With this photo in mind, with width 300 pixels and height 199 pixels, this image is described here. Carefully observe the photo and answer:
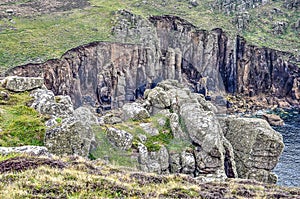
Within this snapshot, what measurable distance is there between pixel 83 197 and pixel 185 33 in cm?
13234

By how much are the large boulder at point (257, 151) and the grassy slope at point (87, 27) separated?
214 feet

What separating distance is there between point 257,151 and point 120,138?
18.5 m

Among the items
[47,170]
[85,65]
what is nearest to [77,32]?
[85,65]

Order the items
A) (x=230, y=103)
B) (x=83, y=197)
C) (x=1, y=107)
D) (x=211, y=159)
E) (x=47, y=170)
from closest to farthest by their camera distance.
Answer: (x=83, y=197)
(x=47, y=170)
(x=1, y=107)
(x=211, y=159)
(x=230, y=103)

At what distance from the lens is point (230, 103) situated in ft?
438

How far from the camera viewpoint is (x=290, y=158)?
74.7 meters

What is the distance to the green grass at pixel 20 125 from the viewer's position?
28.9 meters

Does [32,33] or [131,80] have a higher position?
[32,33]

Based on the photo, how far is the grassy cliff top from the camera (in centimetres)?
1586

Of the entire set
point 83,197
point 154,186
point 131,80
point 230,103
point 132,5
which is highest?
point 132,5

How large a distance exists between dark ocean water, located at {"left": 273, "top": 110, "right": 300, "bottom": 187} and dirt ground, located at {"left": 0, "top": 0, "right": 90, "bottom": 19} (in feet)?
295

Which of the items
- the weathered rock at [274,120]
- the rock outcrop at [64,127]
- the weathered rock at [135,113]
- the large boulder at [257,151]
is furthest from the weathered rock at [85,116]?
the weathered rock at [274,120]

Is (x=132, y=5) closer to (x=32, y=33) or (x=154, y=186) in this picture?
(x=32, y=33)

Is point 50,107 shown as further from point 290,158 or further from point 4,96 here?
point 290,158
